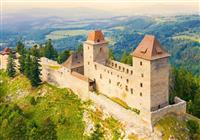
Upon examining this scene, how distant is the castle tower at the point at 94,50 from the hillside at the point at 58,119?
25.9 ft

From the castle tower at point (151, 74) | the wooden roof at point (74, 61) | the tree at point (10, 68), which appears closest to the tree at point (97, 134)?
the castle tower at point (151, 74)

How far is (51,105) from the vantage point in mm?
80625

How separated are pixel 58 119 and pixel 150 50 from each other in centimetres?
2509

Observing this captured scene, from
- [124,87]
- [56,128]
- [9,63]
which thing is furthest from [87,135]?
[9,63]

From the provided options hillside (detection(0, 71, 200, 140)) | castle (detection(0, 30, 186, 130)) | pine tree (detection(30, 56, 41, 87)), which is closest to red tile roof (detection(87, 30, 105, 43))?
castle (detection(0, 30, 186, 130))

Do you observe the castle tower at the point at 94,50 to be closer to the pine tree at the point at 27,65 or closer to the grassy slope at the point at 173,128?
the pine tree at the point at 27,65

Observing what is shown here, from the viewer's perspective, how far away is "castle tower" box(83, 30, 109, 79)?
264 feet

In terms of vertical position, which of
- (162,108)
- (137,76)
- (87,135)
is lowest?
(87,135)

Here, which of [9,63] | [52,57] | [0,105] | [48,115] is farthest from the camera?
[52,57]

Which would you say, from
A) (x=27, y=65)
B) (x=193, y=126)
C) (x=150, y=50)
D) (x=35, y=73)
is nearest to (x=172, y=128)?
(x=193, y=126)

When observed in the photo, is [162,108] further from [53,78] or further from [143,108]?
[53,78]

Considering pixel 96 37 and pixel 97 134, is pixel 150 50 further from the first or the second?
pixel 97 134

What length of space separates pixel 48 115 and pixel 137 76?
74.4 ft

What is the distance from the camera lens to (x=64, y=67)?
85.7m
